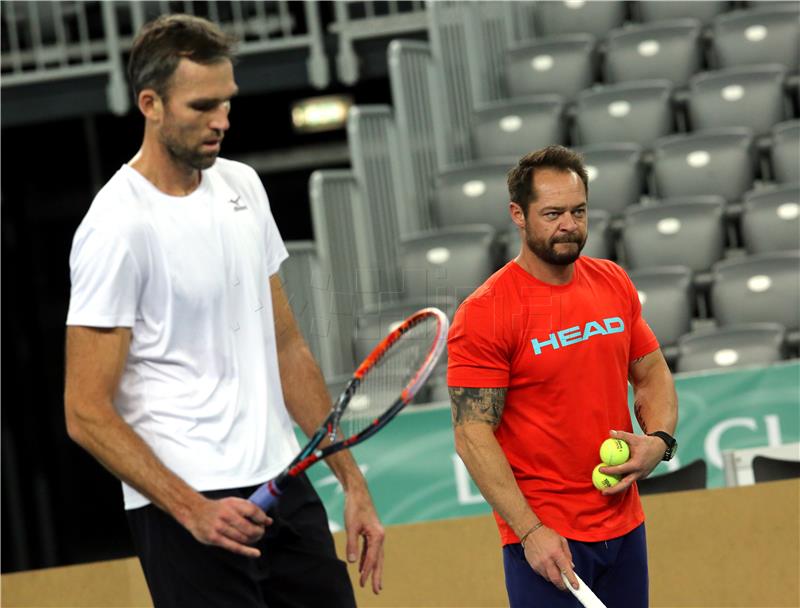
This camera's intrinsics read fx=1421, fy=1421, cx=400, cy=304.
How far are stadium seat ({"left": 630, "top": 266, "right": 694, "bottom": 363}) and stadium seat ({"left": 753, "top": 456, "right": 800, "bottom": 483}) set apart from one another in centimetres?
220

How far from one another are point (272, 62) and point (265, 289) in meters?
6.73

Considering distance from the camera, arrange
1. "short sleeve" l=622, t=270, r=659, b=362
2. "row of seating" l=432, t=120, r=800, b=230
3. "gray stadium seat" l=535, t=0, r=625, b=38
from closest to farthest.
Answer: "short sleeve" l=622, t=270, r=659, b=362 → "row of seating" l=432, t=120, r=800, b=230 → "gray stadium seat" l=535, t=0, r=625, b=38

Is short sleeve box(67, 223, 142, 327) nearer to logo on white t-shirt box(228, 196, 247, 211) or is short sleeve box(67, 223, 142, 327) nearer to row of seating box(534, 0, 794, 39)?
logo on white t-shirt box(228, 196, 247, 211)

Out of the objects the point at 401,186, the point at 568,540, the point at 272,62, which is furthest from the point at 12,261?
the point at 568,540

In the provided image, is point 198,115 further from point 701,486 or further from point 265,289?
point 701,486

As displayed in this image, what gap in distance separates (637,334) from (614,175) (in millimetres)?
4325

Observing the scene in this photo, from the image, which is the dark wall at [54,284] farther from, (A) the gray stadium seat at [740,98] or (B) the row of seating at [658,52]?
(A) the gray stadium seat at [740,98]

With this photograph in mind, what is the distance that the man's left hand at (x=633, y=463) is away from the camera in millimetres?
3182

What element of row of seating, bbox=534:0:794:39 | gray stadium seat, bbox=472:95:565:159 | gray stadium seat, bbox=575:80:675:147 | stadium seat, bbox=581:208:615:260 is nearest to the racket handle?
stadium seat, bbox=581:208:615:260

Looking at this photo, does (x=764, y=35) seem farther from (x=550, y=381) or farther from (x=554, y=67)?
(x=550, y=381)

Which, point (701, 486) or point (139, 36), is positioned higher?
point (139, 36)

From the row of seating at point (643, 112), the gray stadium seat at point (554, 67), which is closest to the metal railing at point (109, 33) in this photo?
the gray stadium seat at point (554, 67)

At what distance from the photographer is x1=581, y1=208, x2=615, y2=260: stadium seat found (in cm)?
709

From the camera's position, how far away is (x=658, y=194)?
785cm
